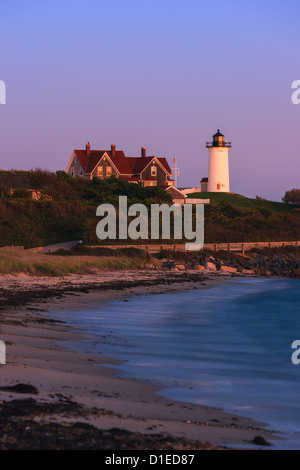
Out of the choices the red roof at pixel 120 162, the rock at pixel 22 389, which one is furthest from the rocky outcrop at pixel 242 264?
the red roof at pixel 120 162

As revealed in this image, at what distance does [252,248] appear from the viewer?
4066cm

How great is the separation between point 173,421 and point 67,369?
259 cm

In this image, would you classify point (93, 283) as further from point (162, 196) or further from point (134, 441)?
point (162, 196)

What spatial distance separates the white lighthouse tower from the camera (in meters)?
82.2

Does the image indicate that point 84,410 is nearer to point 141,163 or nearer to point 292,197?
point 141,163

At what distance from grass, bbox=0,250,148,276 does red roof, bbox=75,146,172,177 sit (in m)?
40.8

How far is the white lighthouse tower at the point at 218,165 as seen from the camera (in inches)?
3238

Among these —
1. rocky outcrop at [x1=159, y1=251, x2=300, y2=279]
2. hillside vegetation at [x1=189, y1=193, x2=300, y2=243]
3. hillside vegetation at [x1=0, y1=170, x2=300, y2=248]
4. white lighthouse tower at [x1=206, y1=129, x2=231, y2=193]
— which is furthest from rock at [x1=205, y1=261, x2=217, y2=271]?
white lighthouse tower at [x1=206, y1=129, x2=231, y2=193]

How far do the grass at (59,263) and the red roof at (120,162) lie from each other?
40801 mm

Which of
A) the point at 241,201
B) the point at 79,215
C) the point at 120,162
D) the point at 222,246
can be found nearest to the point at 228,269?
the point at 222,246

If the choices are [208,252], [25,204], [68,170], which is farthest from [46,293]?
[68,170]

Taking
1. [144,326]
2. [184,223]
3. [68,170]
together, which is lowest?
[144,326]

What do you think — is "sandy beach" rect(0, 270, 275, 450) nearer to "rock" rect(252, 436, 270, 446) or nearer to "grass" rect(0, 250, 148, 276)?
"rock" rect(252, 436, 270, 446)

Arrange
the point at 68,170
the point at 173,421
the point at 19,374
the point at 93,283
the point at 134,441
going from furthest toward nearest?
the point at 68,170 < the point at 93,283 < the point at 19,374 < the point at 173,421 < the point at 134,441
